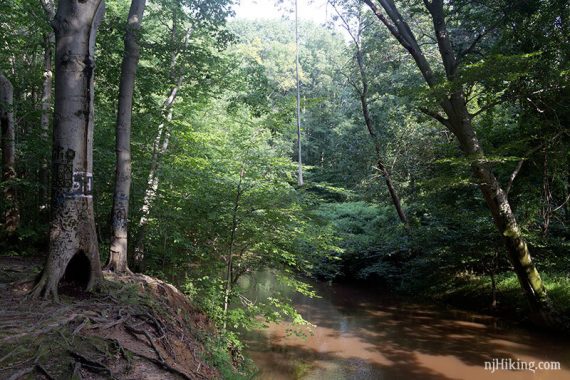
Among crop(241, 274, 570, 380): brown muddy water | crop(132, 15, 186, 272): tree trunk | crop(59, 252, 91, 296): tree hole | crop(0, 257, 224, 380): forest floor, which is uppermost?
crop(132, 15, 186, 272): tree trunk

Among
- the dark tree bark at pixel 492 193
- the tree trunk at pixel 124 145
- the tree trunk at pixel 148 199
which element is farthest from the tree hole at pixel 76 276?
the dark tree bark at pixel 492 193

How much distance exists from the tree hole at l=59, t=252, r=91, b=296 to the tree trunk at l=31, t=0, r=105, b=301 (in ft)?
0.25

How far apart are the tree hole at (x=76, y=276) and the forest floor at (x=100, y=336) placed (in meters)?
0.02

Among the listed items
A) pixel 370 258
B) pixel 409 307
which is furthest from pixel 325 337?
pixel 370 258

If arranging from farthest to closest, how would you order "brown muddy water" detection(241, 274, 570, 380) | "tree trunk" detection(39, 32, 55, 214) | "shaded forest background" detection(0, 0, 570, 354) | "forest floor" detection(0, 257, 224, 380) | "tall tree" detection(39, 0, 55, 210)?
1. "tree trunk" detection(39, 32, 55, 214)
2. "tall tree" detection(39, 0, 55, 210)
3. "brown muddy water" detection(241, 274, 570, 380)
4. "shaded forest background" detection(0, 0, 570, 354)
5. "forest floor" detection(0, 257, 224, 380)

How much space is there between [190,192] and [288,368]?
400 centimetres

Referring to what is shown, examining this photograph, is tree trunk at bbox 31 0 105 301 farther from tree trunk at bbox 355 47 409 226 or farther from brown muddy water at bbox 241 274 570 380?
tree trunk at bbox 355 47 409 226

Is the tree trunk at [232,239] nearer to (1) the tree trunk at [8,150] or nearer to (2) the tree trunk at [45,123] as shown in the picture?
(2) the tree trunk at [45,123]

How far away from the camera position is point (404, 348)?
9.09m

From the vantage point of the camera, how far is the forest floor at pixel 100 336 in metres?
3.03

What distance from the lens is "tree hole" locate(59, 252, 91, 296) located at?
4531 millimetres

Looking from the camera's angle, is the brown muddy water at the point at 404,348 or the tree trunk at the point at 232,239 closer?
the tree trunk at the point at 232,239

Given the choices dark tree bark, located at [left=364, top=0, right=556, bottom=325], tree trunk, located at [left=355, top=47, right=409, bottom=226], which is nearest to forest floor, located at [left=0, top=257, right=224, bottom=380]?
dark tree bark, located at [left=364, top=0, right=556, bottom=325]

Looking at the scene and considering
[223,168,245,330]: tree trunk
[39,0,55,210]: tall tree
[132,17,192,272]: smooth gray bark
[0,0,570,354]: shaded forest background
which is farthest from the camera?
[39,0,55,210]: tall tree
